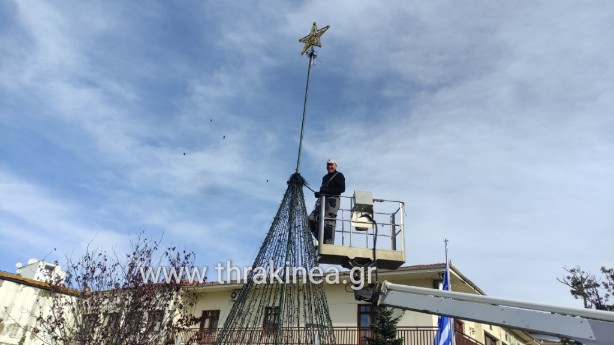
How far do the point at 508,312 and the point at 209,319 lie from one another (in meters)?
17.3

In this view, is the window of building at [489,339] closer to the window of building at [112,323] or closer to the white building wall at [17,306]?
the window of building at [112,323]

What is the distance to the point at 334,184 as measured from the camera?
871cm

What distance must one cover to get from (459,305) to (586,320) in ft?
3.86

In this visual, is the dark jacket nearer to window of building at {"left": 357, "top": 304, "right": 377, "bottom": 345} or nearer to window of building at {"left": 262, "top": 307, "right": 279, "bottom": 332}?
window of building at {"left": 262, "top": 307, "right": 279, "bottom": 332}

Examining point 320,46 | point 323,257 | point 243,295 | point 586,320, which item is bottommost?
point 586,320

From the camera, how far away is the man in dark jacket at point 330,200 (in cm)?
812

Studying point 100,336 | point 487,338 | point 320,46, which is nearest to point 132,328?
point 100,336

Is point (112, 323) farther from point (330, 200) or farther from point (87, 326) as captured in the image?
point (330, 200)

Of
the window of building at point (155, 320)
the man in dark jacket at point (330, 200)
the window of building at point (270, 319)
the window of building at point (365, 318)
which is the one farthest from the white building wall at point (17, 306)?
the man in dark jacket at point (330, 200)

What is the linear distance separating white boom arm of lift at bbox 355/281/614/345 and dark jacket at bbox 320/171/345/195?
3.04 metres

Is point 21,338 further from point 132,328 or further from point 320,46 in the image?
point 320,46

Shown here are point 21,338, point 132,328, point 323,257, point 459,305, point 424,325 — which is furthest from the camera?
point 21,338

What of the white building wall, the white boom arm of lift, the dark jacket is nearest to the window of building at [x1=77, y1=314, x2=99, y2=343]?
the dark jacket

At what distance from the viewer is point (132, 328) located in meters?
15.1
